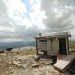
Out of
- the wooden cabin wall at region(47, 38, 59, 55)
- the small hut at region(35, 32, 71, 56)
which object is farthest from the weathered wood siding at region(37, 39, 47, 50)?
the wooden cabin wall at region(47, 38, 59, 55)

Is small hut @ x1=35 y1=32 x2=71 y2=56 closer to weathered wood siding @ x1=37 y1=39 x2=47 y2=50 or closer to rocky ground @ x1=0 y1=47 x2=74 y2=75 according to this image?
weathered wood siding @ x1=37 y1=39 x2=47 y2=50

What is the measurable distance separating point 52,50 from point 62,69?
6.25 m

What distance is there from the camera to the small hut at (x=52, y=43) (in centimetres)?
1608

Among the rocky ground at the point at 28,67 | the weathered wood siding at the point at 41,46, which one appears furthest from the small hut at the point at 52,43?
the rocky ground at the point at 28,67

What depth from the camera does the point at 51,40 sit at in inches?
669

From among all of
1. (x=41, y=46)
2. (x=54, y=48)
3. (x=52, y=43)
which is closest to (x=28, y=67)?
(x=54, y=48)

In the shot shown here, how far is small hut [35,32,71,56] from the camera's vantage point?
52.7 ft

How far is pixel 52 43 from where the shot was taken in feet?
55.2

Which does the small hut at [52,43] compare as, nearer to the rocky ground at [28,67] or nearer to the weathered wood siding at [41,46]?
the weathered wood siding at [41,46]

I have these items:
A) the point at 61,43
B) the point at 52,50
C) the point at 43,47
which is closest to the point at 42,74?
the point at 52,50

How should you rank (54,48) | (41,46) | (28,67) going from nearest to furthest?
1. (28,67)
2. (54,48)
3. (41,46)

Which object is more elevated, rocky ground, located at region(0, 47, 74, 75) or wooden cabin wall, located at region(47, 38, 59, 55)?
wooden cabin wall, located at region(47, 38, 59, 55)

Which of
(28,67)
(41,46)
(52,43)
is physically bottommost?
(28,67)

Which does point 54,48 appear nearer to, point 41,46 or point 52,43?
point 52,43
